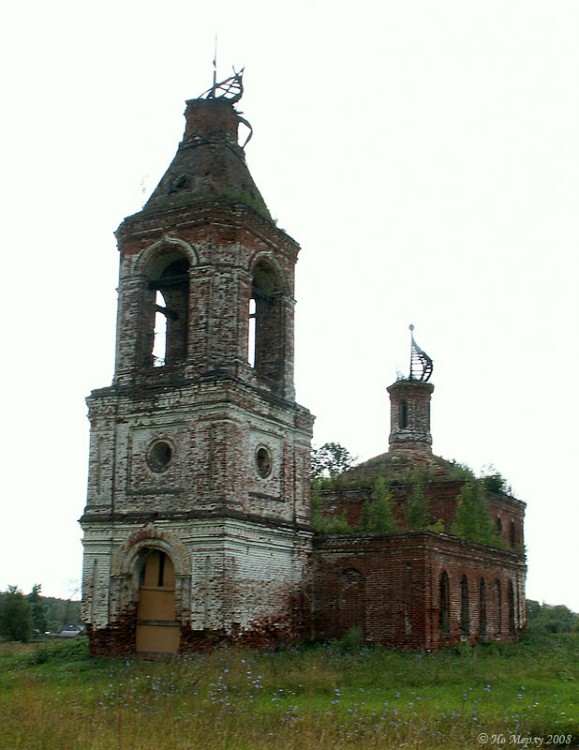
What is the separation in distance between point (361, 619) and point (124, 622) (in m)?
4.93

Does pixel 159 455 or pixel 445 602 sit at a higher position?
pixel 159 455

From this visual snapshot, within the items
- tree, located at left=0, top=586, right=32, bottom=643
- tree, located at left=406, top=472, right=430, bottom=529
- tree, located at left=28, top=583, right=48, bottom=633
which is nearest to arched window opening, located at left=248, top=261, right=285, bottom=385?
tree, located at left=406, top=472, right=430, bottom=529

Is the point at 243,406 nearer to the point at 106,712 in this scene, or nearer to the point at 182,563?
the point at 182,563

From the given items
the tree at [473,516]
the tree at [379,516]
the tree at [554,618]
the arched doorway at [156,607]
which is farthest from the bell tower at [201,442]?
the tree at [554,618]

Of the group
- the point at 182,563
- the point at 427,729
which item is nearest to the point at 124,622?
the point at 182,563

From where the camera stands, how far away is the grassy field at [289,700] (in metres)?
8.23

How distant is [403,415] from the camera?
2648 centimetres

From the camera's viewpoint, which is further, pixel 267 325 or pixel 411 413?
pixel 411 413

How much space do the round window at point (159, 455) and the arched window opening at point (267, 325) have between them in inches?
113

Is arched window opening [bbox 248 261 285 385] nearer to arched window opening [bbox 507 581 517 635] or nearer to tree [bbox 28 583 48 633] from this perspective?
arched window opening [bbox 507 581 517 635]

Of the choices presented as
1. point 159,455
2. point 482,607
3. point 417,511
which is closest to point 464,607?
point 482,607

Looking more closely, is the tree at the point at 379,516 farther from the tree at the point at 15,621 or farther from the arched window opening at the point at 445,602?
the tree at the point at 15,621

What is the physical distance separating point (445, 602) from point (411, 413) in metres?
8.37

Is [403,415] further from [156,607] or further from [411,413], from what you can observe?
[156,607]
